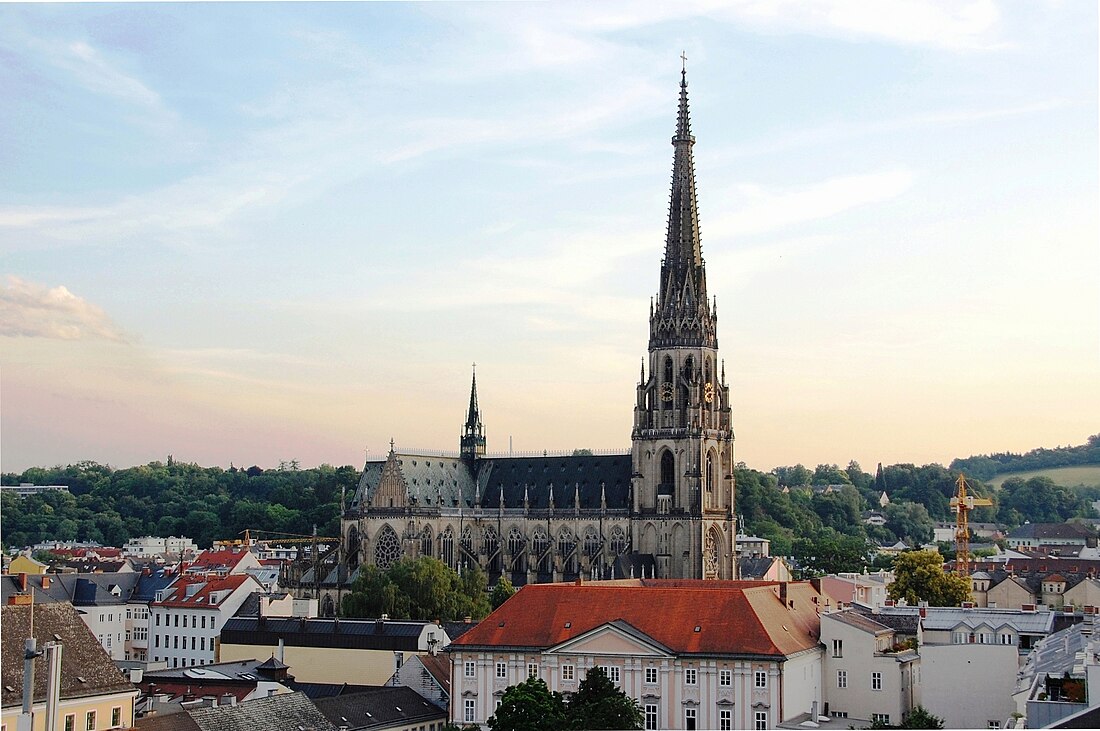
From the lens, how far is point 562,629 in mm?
72500

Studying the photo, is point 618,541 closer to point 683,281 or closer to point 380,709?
point 683,281

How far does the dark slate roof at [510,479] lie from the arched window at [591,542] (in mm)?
2315

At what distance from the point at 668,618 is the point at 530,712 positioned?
12.9 metres

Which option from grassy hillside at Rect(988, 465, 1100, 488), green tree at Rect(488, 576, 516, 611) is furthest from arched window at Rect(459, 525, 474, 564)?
grassy hillside at Rect(988, 465, 1100, 488)

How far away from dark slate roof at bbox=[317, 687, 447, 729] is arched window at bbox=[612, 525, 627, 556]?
54.2m

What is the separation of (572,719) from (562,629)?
12429mm

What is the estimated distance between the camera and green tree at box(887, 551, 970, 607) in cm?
11588

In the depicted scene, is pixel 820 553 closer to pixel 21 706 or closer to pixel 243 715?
pixel 243 715

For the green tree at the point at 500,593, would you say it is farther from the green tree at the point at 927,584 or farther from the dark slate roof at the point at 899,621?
the dark slate roof at the point at 899,621

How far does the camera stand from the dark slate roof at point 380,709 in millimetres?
68312

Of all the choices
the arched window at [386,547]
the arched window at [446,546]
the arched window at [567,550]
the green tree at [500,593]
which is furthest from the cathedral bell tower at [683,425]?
the arched window at [386,547]

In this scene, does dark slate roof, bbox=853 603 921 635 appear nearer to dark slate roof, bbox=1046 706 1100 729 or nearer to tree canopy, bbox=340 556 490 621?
tree canopy, bbox=340 556 490 621

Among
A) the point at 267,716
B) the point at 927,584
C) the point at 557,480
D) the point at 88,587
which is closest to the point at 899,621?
the point at 267,716

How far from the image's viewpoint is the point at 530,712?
2382 inches
